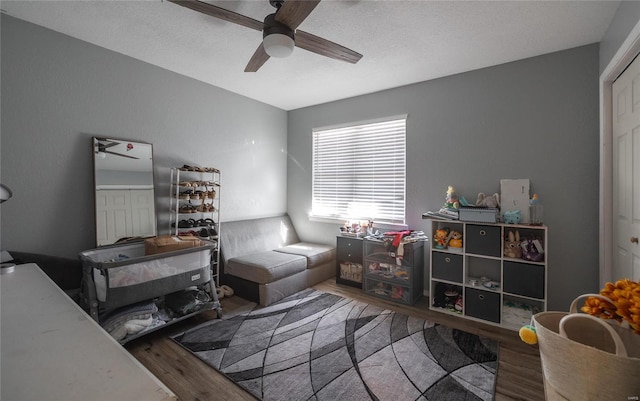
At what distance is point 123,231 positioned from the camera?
281cm

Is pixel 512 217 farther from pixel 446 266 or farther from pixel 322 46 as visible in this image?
pixel 322 46

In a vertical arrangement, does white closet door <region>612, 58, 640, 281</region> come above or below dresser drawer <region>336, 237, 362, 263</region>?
above

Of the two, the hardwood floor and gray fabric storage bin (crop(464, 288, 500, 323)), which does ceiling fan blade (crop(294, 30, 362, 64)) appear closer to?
the hardwood floor

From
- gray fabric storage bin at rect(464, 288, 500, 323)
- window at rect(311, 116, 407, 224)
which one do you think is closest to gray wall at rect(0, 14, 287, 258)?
window at rect(311, 116, 407, 224)

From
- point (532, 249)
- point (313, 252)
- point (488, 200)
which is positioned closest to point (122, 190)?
point (313, 252)

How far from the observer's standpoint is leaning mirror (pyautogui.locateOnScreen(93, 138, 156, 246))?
8.79 feet

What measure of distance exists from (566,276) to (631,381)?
7.37 feet

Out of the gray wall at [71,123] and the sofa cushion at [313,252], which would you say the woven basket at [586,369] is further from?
the gray wall at [71,123]

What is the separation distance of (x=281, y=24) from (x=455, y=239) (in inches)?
101

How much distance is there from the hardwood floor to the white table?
1084 mm

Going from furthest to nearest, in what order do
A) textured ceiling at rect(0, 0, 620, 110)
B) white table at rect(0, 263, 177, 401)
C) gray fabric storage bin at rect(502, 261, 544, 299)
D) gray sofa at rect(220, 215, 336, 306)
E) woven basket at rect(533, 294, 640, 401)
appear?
1. gray sofa at rect(220, 215, 336, 306)
2. gray fabric storage bin at rect(502, 261, 544, 299)
3. textured ceiling at rect(0, 0, 620, 110)
4. woven basket at rect(533, 294, 640, 401)
5. white table at rect(0, 263, 177, 401)

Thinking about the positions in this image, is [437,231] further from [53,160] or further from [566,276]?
[53,160]

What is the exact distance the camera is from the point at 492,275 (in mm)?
3006

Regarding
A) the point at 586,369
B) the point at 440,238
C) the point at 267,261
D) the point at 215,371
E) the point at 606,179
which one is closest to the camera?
the point at 586,369
